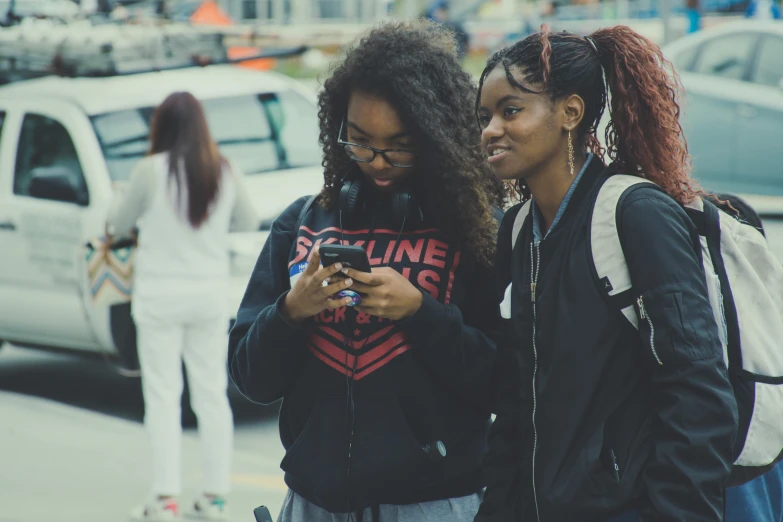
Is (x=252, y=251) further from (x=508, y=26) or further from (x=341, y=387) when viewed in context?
(x=508, y=26)

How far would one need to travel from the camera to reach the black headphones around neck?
2.52m

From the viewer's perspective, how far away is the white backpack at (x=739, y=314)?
6.84 ft

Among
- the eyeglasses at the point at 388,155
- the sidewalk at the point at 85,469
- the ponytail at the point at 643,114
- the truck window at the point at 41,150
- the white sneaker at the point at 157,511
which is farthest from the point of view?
the truck window at the point at 41,150

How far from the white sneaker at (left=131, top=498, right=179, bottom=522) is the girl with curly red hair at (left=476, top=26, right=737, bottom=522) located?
338 cm

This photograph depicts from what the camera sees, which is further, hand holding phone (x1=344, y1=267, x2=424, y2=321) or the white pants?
the white pants

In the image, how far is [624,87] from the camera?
220 centimetres

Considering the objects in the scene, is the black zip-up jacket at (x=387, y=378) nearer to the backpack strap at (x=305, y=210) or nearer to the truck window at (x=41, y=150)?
the backpack strap at (x=305, y=210)

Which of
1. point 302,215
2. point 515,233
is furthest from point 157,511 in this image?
point 515,233

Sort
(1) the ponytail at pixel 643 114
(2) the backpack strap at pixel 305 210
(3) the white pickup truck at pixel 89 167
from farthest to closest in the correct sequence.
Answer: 1. (3) the white pickup truck at pixel 89 167
2. (2) the backpack strap at pixel 305 210
3. (1) the ponytail at pixel 643 114

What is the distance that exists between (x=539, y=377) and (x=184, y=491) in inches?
161

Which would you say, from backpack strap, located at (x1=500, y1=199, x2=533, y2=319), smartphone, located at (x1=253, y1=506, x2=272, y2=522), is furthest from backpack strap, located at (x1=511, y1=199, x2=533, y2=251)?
smartphone, located at (x1=253, y1=506, x2=272, y2=522)

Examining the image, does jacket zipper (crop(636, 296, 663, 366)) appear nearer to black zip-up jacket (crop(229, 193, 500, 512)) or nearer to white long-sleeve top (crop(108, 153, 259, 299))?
black zip-up jacket (crop(229, 193, 500, 512))

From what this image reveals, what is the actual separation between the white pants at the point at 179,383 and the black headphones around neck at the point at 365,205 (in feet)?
10.5

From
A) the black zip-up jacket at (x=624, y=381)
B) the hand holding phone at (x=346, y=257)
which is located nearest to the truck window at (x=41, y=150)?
the hand holding phone at (x=346, y=257)
